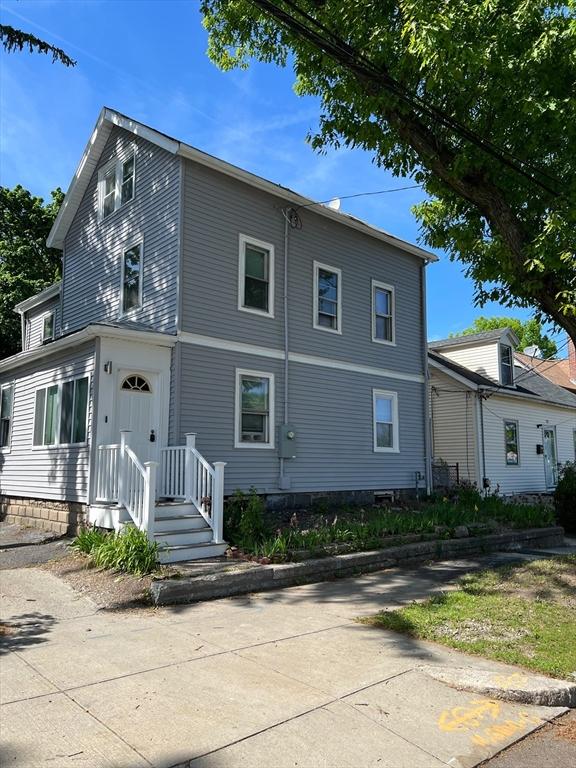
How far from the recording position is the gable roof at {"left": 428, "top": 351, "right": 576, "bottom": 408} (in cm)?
1950

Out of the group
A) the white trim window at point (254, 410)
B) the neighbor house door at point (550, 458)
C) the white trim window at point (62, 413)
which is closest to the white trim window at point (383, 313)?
the white trim window at point (254, 410)

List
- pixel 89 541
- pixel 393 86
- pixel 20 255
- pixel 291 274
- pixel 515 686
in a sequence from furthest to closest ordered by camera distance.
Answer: pixel 20 255 < pixel 291 274 < pixel 89 541 < pixel 393 86 < pixel 515 686

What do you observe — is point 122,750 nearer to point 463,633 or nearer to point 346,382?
point 463,633

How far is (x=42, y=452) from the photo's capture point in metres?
12.4

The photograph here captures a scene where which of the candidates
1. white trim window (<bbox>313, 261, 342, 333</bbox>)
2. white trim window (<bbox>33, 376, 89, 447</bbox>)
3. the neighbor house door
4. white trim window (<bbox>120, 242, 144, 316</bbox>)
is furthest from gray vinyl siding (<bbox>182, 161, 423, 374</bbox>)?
the neighbor house door

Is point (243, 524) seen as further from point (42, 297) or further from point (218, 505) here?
point (42, 297)

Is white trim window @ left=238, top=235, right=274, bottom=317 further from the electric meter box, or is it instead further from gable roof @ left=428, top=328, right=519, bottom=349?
gable roof @ left=428, top=328, right=519, bottom=349

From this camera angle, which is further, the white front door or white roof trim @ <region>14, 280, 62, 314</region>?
white roof trim @ <region>14, 280, 62, 314</region>

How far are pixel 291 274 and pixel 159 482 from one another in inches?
221

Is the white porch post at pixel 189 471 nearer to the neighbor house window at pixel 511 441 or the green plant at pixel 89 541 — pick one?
the green plant at pixel 89 541

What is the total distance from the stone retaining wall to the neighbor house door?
713 inches

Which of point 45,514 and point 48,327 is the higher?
point 48,327

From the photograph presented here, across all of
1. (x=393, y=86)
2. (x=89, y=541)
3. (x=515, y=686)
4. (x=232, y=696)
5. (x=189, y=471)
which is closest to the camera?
(x=232, y=696)

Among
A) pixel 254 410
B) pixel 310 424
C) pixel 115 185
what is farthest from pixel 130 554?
pixel 115 185
